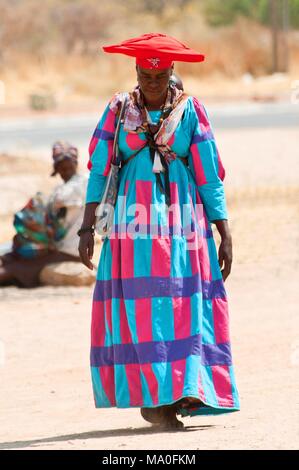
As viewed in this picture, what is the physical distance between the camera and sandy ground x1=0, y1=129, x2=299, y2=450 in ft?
17.7

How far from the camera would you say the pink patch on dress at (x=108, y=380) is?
5.54 meters

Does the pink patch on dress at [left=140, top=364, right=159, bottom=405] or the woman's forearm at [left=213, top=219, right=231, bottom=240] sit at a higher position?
the woman's forearm at [left=213, top=219, right=231, bottom=240]

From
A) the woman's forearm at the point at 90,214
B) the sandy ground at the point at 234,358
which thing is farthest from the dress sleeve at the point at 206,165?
the sandy ground at the point at 234,358

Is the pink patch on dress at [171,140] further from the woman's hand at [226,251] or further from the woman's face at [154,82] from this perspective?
the woman's hand at [226,251]

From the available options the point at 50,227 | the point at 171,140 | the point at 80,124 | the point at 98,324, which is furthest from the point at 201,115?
the point at 80,124

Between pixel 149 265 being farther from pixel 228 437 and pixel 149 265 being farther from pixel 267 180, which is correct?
pixel 267 180

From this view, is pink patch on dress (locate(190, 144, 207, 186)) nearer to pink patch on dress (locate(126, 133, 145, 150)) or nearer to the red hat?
pink patch on dress (locate(126, 133, 145, 150))

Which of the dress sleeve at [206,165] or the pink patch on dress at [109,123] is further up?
the pink patch on dress at [109,123]

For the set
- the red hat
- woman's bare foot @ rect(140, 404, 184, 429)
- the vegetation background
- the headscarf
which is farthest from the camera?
the vegetation background

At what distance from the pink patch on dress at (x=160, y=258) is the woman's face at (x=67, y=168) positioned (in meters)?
4.32

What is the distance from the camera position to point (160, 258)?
541cm

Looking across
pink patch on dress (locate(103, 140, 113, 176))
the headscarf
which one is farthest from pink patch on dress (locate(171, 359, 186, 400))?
→ the headscarf

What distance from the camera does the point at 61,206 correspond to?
982cm

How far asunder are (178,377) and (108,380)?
1.11 feet
